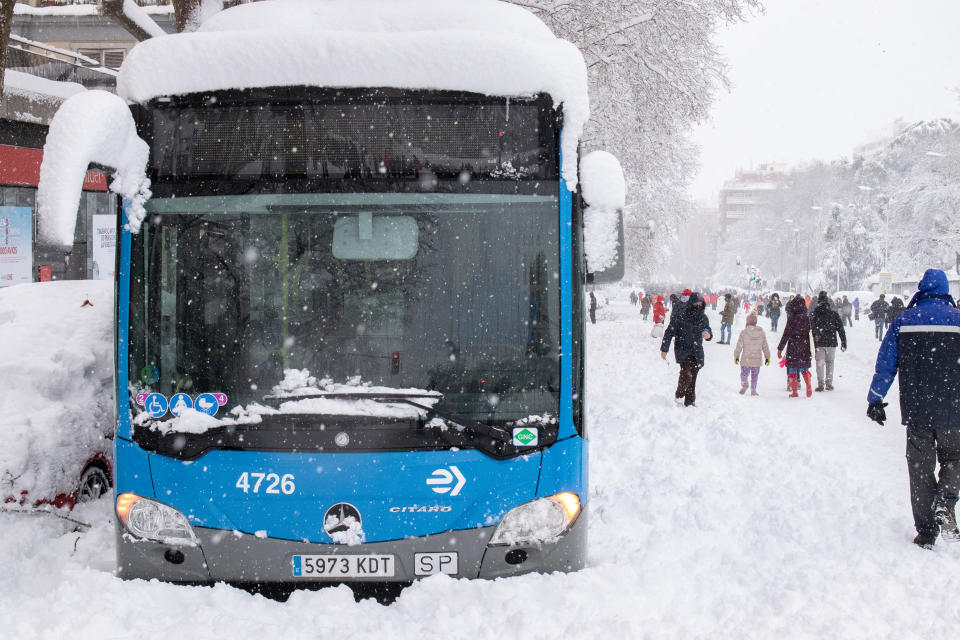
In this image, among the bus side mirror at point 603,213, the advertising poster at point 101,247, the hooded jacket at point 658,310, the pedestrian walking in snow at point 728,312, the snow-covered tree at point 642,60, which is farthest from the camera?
the hooded jacket at point 658,310

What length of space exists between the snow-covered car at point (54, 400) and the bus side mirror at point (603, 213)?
375 cm

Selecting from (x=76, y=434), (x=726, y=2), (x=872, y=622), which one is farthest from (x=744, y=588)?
(x=726, y=2)

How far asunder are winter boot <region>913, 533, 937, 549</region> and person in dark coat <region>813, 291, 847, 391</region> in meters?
10.4

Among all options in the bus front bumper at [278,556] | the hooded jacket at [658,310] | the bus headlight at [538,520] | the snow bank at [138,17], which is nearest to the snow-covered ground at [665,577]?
the bus front bumper at [278,556]

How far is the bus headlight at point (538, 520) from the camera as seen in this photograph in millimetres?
4043

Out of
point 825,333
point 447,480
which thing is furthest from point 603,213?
point 825,333

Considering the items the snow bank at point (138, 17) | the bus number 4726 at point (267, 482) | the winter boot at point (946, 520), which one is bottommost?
the winter boot at point (946, 520)

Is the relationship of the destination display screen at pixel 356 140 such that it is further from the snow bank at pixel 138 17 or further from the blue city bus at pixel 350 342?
the snow bank at pixel 138 17

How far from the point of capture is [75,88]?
19.9m

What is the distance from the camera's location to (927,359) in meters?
6.27

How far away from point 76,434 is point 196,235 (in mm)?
2592

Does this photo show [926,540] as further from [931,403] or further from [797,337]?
[797,337]

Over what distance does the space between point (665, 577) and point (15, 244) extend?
60.2 ft

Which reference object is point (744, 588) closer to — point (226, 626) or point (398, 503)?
point (398, 503)
